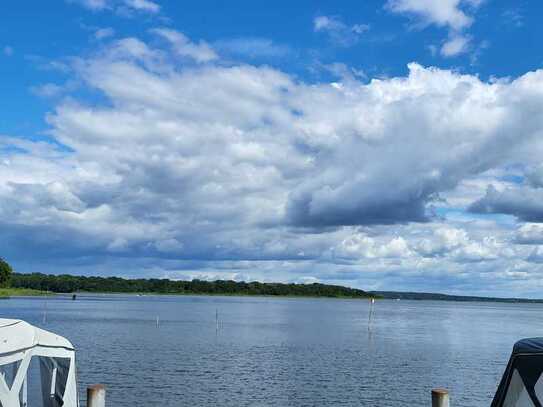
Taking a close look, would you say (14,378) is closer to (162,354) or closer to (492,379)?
(492,379)

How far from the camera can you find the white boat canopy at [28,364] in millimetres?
15027

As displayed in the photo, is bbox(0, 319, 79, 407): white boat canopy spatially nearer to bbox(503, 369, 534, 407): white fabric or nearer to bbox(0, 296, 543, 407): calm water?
bbox(503, 369, 534, 407): white fabric

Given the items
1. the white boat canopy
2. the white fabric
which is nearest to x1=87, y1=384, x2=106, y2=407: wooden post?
the white boat canopy

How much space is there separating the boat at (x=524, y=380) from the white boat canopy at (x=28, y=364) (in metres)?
10.4

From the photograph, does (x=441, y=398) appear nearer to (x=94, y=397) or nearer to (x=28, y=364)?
(x=94, y=397)

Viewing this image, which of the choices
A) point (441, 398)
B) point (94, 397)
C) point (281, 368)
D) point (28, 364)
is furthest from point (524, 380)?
point (281, 368)

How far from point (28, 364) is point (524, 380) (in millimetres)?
11013

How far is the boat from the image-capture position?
13.1m

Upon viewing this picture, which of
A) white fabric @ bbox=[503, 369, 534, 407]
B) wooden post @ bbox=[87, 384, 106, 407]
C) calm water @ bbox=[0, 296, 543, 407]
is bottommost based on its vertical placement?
calm water @ bbox=[0, 296, 543, 407]

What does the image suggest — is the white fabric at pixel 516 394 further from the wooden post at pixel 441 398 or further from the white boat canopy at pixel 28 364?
the white boat canopy at pixel 28 364

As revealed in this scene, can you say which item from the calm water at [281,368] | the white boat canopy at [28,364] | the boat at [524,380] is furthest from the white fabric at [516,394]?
the calm water at [281,368]

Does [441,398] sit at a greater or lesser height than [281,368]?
greater

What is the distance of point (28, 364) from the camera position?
15.7 m

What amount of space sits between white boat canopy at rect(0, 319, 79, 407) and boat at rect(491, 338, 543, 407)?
410 inches
